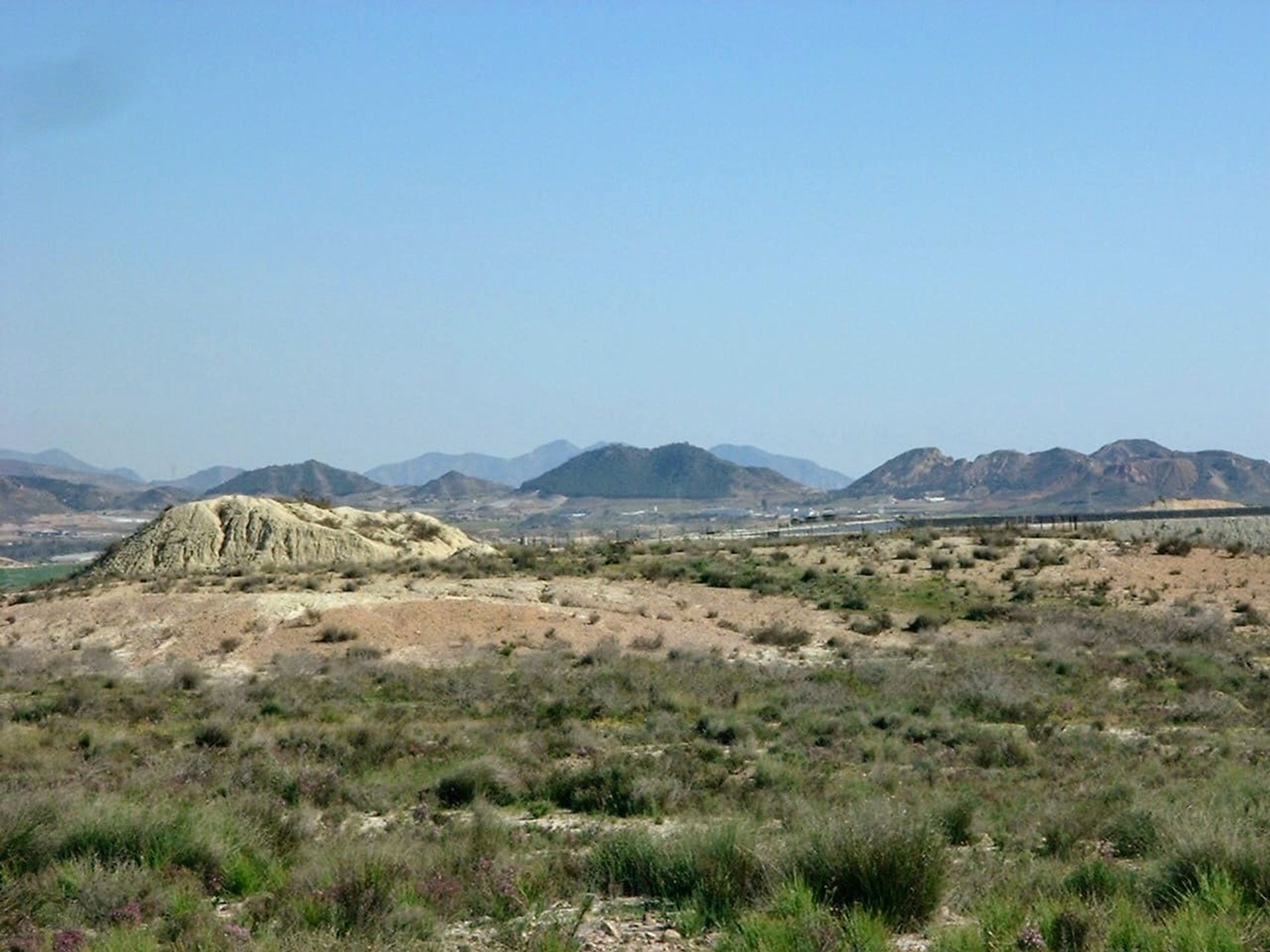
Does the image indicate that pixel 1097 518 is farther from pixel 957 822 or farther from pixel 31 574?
pixel 957 822

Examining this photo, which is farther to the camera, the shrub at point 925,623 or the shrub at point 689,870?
the shrub at point 925,623

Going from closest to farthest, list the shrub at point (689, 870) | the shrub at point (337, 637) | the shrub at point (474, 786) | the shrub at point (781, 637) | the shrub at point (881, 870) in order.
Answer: the shrub at point (881, 870) < the shrub at point (689, 870) < the shrub at point (474, 786) < the shrub at point (337, 637) < the shrub at point (781, 637)

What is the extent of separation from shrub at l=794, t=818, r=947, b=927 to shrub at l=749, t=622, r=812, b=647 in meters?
24.0

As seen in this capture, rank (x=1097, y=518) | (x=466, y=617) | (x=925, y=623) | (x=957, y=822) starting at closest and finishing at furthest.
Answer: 1. (x=957, y=822)
2. (x=466, y=617)
3. (x=925, y=623)
4. (x=1097, y=518)

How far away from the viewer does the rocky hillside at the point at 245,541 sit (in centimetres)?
Result: 5488

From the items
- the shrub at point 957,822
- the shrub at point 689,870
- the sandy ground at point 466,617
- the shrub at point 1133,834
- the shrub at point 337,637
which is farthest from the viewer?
the shrub at point 337,637

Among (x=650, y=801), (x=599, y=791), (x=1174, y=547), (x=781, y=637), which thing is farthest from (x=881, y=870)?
(x=1174, y=547)

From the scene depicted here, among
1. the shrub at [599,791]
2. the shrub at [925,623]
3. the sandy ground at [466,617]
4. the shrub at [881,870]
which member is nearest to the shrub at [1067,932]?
the shrub at [881,870]

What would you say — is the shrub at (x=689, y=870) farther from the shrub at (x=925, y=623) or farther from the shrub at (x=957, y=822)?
the shrub at (x=925, y=623)

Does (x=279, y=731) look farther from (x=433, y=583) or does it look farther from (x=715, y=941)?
(x=433, y=583)

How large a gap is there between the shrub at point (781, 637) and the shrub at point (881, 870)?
78.6 ft

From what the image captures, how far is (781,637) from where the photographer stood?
34.7 meters

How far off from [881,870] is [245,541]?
49537 millimetres

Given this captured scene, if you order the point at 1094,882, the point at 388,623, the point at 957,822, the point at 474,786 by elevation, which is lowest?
the point at 474,786
